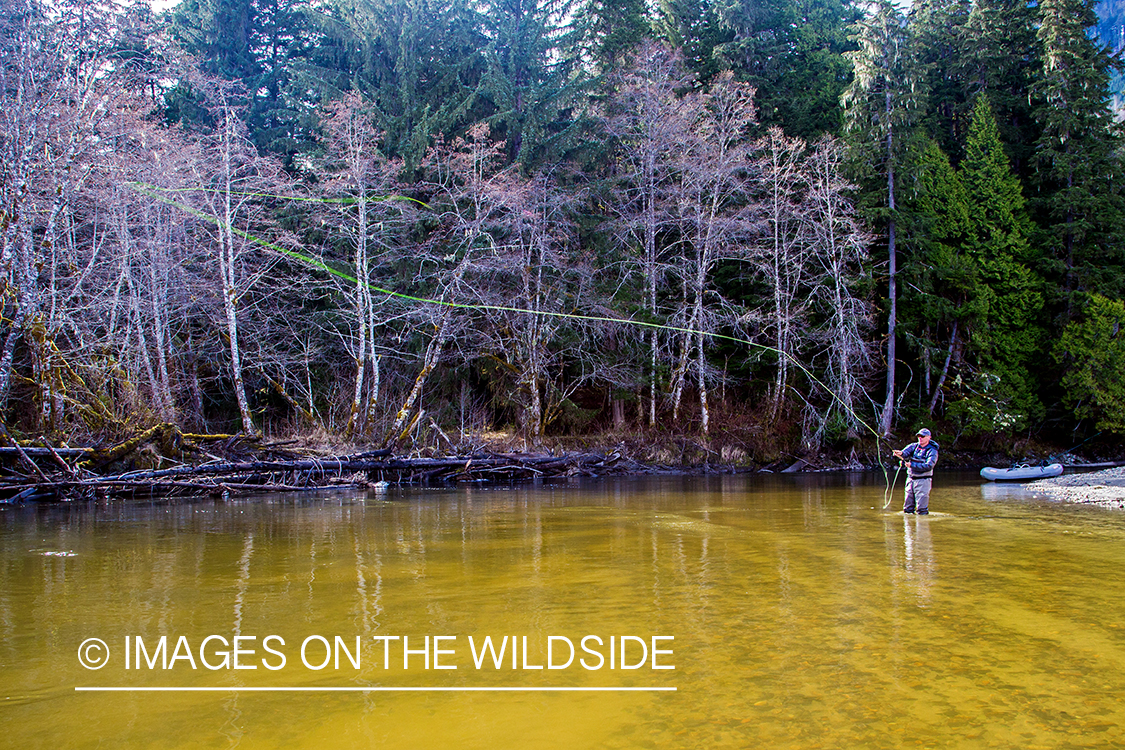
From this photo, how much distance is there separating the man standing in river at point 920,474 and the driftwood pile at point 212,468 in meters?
9.99

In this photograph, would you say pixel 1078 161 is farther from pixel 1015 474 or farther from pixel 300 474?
pixel 300 474

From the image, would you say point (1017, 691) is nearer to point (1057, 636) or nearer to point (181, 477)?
point (1057, 636)

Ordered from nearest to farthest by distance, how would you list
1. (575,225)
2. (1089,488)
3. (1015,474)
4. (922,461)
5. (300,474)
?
(922,461) → (1089,488) → (300,474) → (1015,474) → (575,225)

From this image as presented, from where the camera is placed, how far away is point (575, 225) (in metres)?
22.8

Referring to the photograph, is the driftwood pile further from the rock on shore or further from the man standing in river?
the rock on shore

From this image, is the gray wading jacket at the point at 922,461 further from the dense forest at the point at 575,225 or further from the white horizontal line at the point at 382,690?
the white horizontal line at the point at 382,690

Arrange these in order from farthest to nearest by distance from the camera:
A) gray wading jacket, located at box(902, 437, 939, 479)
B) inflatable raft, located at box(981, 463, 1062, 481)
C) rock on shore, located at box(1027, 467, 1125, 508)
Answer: inflatable raft, located at box(981, 463, 1062, 481) → rock on shore, located at box(1027, 467, 1125, 508) → gray wading jacket, located at box(902, 437, 939, 479)

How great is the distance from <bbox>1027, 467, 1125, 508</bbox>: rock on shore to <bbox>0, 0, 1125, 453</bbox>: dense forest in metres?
5.07

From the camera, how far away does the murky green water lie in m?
3.21

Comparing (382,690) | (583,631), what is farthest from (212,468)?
(382,690)

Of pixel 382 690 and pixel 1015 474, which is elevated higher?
pixel 382 690

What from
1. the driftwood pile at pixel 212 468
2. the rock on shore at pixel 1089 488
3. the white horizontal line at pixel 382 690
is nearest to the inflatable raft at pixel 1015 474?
the rock on shore at pixel 1089 488

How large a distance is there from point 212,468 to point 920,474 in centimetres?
1276

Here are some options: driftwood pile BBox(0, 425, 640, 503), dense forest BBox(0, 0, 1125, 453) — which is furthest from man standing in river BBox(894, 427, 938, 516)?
driftwood pile BBox(0, 425, 640, 503)
